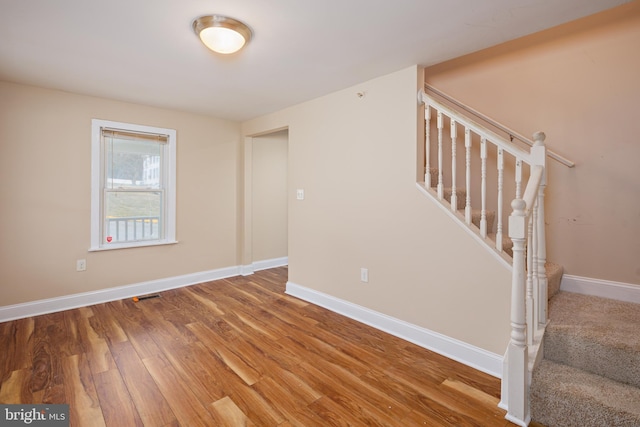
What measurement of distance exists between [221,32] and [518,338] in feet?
8.27

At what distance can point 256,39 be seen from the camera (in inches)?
81.5

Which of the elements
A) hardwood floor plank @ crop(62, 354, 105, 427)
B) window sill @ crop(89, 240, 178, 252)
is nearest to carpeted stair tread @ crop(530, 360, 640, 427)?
hardwood floor plank @ crop(62, 354, 105, 427)

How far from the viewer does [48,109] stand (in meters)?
3.09

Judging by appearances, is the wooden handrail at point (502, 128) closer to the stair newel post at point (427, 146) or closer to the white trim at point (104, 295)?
the stair newel post at point (427, 146)

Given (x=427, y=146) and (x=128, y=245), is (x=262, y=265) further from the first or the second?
(x=427, y=146)

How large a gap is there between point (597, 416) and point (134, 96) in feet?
14.8

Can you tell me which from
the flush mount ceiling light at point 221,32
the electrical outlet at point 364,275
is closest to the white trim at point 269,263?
the electrical outlet at point 364,275

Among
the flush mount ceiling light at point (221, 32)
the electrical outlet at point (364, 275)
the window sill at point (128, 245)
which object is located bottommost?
the electrical outlet at point (364, 275)

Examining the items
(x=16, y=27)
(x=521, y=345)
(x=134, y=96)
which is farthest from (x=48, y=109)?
(x=521, y=345)

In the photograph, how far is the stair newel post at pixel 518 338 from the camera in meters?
1.59

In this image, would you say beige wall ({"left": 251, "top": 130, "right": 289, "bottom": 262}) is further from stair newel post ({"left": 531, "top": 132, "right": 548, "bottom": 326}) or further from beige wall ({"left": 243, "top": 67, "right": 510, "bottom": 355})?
stair newel post ({"left": 531, "top": 132, "right": 548, "bottom": 326})

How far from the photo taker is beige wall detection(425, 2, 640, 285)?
219 centimetres

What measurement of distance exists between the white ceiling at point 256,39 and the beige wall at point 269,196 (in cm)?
178

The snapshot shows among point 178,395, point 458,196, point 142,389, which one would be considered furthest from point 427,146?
point 142,389
